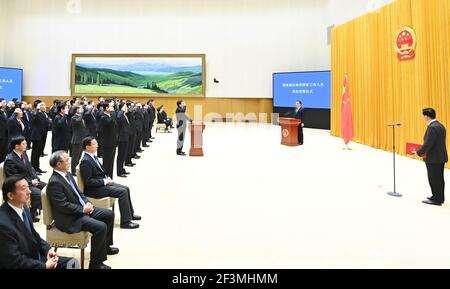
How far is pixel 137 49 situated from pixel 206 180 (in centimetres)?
1323

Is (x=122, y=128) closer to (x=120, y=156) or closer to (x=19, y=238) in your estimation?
(x=120, y=156)

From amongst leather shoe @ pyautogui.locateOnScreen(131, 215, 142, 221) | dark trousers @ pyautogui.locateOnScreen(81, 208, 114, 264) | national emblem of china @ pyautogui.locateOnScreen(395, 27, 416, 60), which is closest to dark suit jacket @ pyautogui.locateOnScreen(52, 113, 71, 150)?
leather shoe @ pyautogui.locateOnScreen(131, 215, 142, 221)

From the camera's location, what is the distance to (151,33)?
58.5 feet

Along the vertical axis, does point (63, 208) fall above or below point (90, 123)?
below

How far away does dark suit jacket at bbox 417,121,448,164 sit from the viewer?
486 centimetres

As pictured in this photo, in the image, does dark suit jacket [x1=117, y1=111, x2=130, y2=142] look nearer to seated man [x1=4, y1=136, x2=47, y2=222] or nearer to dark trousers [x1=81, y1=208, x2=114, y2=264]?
seated man [x1=4, y1=136, x2=47, y2=222]

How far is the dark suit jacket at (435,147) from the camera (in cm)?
486

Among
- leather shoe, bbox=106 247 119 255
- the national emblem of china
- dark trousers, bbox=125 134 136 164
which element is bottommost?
leather shoe, bbox=106 247 119 255

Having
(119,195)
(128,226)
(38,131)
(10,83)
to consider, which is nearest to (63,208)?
(119,195)

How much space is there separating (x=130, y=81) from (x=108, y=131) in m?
12.6

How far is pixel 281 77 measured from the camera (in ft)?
55.9

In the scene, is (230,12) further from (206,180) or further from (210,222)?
(210,222)

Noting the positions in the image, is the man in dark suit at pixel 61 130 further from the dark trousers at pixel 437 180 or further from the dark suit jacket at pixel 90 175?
the dark trousers at pixel 437 180

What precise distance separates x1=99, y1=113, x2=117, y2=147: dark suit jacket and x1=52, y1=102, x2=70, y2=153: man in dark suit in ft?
4.63
